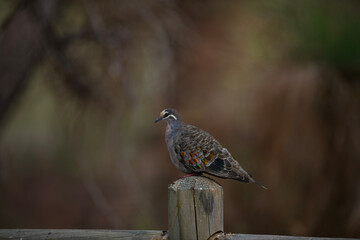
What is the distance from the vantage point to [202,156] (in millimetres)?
2605

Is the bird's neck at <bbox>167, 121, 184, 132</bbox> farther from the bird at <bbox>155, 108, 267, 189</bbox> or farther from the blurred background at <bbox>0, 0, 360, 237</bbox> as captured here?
the blurred background at <bbox>0, 0, 360, 237</bbox>

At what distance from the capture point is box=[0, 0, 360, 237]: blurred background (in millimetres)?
4359

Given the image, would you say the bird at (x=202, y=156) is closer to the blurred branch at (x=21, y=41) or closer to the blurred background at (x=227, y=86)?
the blurred background at (x=227, y=86)

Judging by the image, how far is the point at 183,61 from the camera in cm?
553

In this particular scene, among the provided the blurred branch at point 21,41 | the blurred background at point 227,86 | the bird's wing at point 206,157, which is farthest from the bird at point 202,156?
the blurred branch at point 21,41

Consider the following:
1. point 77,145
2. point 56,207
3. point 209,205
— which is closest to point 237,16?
point 77,145

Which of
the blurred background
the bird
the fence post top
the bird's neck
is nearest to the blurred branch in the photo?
the blurred background

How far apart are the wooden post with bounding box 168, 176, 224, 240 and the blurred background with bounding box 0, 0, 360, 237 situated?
243 centimetres

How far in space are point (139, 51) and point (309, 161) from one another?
193 centimetres

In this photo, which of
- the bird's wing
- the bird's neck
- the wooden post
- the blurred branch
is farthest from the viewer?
the blurred branch

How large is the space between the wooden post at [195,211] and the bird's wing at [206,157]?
1.52ft

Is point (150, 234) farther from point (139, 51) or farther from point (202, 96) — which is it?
point (202, 96)

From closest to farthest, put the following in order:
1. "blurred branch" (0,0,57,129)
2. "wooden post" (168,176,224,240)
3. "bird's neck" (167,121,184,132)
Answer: "wooden post" (168,176,224,240), "bird's neck" (167,121,184,132), "blurred branch" (0,0,57,129)

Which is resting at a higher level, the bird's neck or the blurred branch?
the blurred branch
